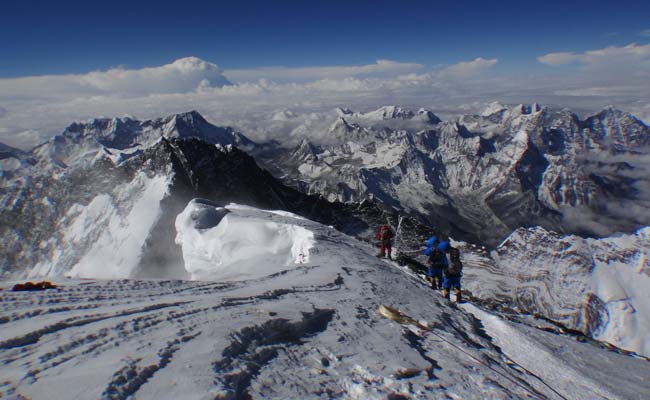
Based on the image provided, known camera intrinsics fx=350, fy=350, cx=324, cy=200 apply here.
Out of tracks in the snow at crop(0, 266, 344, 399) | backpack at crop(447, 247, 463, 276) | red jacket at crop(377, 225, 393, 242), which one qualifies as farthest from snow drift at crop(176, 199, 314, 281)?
tracks in the snow at crop(0, 266, 344, 399)

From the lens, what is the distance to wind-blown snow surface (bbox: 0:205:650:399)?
23.1 ft

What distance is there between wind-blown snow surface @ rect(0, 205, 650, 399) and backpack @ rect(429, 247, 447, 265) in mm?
5341

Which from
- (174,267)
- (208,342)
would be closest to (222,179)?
(174,267)

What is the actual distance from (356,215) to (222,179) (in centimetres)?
5061

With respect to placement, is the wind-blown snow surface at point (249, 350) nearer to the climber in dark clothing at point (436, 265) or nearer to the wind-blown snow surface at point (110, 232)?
the climber in dark clothing at point (436, 265)

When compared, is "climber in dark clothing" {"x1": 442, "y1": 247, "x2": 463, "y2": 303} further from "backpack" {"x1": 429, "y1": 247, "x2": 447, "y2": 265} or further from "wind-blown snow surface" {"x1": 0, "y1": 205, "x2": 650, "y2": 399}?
"wind-blown snow surface" {"x1": 0, "y1": 205, "x2": 650, "y2": 399}

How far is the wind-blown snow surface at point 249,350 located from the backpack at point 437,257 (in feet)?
17.5

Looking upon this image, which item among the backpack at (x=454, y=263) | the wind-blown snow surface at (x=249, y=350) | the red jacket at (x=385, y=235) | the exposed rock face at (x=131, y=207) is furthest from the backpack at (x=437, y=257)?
the exposed rock face at (x=131, y=207)

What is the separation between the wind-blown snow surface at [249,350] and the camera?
7.04 m

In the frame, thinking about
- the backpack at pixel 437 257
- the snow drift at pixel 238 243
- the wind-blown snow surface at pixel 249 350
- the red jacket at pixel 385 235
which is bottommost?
the snow drift at pixel 238 243

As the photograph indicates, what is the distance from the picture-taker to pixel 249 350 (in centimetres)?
904

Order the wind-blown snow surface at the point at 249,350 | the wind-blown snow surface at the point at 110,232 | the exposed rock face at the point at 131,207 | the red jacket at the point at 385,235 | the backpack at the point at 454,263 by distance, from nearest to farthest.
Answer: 1. the wind-blown snow surface at the point at 249,350
2. the backpack at the point at 454,263
3. the red jacket at the point at 385,235
4. the wind-blown snow surface at the point at 110,232
5. the exposed rock face at the point at 131,207

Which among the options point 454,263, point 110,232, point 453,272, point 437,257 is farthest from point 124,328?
point 110,232

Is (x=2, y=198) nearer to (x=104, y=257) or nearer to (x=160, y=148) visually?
(x=160, y=148)
